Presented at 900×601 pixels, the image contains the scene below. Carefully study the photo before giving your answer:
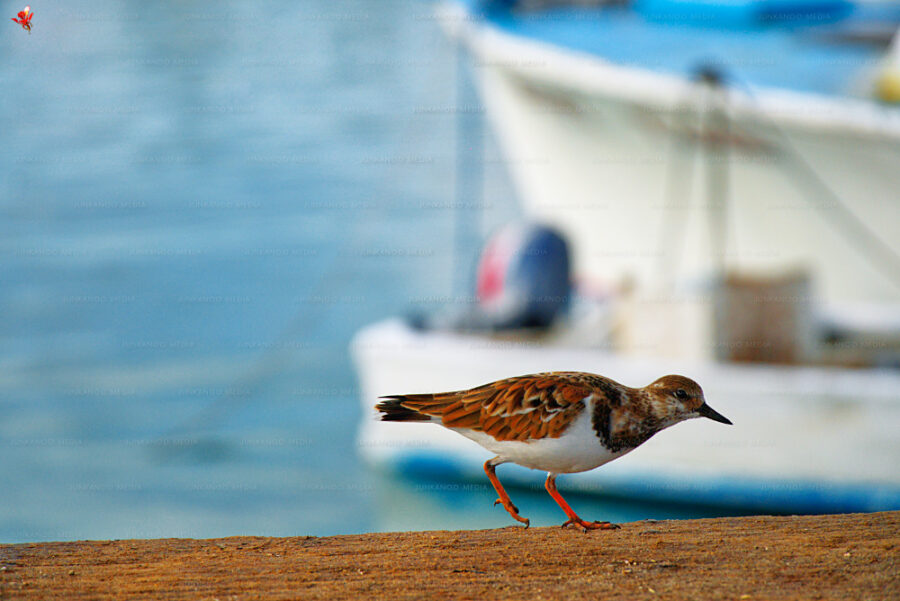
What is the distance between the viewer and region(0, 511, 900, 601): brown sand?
2604 millimetres

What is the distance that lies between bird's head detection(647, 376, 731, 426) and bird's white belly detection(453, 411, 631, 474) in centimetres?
13

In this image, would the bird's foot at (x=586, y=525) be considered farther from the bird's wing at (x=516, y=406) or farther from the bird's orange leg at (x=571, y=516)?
the bird's wing at (x=516, y=406)

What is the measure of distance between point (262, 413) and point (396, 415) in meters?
10.7

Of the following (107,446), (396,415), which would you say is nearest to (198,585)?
(396,415)

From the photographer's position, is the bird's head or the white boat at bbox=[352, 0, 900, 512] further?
the white boat at bbox=[352, 0, 900, 512]

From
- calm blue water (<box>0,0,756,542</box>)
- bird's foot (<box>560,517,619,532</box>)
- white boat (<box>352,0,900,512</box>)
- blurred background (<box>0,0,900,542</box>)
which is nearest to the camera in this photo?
bird's foot (<box>560,517,619,532</box>)

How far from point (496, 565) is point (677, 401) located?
556 mm

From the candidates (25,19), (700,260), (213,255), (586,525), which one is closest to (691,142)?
(700,260)

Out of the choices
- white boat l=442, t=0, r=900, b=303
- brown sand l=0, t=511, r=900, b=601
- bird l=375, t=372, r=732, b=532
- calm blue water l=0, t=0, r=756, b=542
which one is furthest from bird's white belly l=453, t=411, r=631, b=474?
white boat l=442, t=0, r=900, b=303

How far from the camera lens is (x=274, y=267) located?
53.3ft

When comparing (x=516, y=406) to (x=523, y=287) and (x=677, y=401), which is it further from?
(x=523, y=287)

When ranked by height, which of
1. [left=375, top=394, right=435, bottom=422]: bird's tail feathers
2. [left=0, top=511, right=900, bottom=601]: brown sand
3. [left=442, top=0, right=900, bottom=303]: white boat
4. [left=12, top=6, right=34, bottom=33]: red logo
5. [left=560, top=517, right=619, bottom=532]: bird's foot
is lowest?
[left=0, top=511, right=900, bottom=601]: brown sand

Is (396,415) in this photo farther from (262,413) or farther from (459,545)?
(262,413)

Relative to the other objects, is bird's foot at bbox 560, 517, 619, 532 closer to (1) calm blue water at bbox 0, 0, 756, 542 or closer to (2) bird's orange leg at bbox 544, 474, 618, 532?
(2) bird's orange leg at bbox 544, 474, 618, 532
